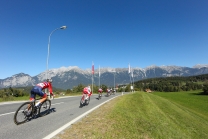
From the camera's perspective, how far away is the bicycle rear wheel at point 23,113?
700cm

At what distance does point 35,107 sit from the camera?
26.5ft

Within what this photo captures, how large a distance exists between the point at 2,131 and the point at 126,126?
444 centimetres

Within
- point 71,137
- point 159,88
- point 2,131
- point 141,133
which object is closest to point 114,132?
point 141,133

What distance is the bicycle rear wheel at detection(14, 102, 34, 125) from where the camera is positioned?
7.00m

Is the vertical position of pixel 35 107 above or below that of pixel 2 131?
above

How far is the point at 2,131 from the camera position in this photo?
5699 mm

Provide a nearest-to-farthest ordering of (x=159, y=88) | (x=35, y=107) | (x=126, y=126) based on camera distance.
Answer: (x=126, y=126) < (x=35, y=107) < (x=159, y=88)

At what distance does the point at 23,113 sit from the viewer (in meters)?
7.44

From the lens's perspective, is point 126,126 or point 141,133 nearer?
point 141,133

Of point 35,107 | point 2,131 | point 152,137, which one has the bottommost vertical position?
point 152,137

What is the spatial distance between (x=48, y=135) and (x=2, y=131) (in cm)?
169

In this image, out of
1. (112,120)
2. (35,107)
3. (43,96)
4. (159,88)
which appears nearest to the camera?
(112,120)

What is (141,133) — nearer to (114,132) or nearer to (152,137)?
(152,137)

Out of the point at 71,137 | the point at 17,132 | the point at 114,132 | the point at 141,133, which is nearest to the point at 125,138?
the point at 114,132
